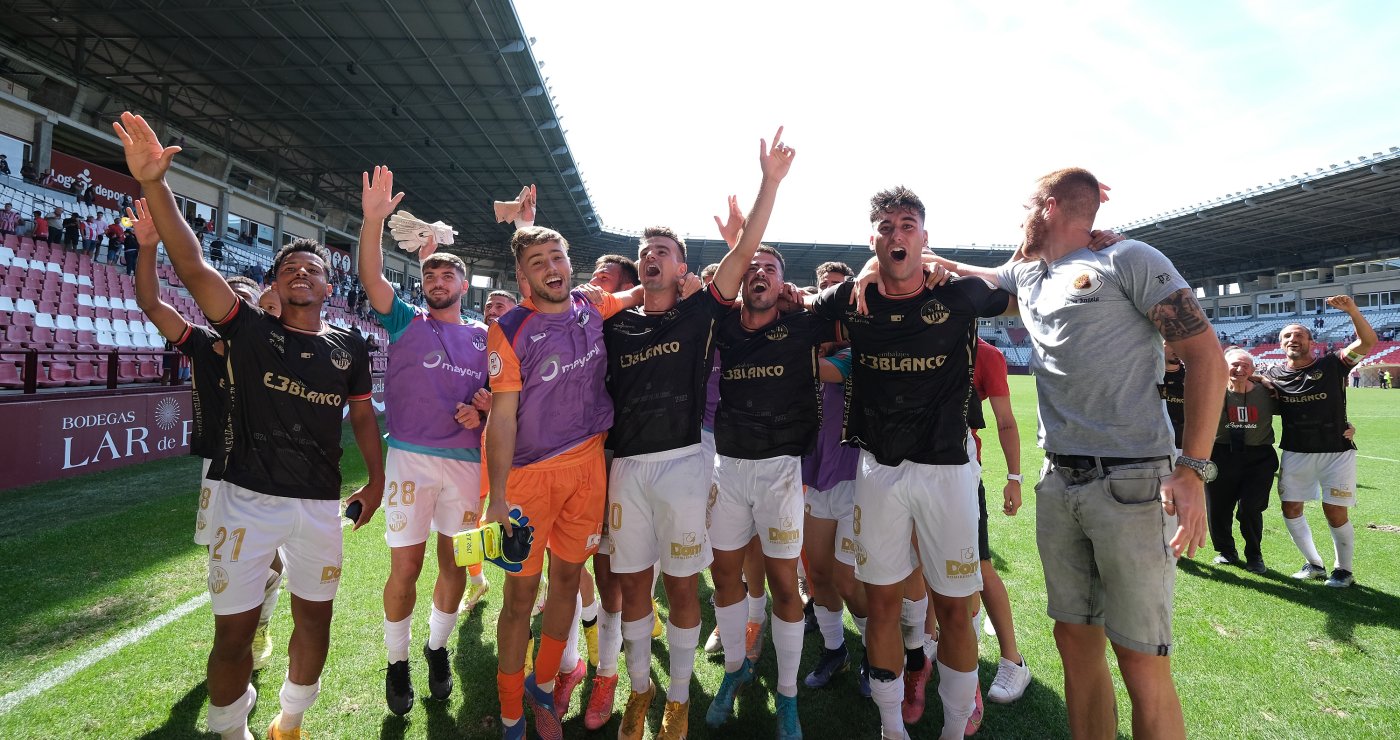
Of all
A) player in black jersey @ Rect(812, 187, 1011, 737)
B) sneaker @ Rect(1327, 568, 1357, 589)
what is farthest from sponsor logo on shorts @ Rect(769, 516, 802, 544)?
sneaker @ Rect(1327, 568, 1357, 589)

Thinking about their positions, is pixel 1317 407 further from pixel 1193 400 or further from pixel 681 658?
pixel 681 658

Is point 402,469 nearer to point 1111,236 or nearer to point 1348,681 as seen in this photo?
point 1111,236

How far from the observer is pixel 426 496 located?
3713 mm

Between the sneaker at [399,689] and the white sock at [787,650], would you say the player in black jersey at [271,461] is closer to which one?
the sneaker at [399,689]

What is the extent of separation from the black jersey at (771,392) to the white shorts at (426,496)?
165 centimetres

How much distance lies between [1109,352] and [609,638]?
3013mm

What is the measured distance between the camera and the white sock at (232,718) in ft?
9.05

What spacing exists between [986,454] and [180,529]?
12735 millimetres

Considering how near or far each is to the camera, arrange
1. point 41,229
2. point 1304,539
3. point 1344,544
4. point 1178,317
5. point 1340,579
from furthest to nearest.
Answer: point 41,229 → point 1304,539 → point 1344,544 → point 1340,579 → point 1178,317

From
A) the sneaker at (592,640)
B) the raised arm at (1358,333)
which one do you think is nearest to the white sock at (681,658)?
the sneaker at (592,640)

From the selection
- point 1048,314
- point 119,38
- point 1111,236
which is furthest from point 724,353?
point 119,38

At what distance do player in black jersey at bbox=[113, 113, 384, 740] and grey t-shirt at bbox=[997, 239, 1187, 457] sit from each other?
3523 millimetres

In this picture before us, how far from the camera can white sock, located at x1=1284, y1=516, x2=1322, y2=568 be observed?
5465 mm

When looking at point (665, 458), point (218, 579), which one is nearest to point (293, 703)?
point (218, 579)
